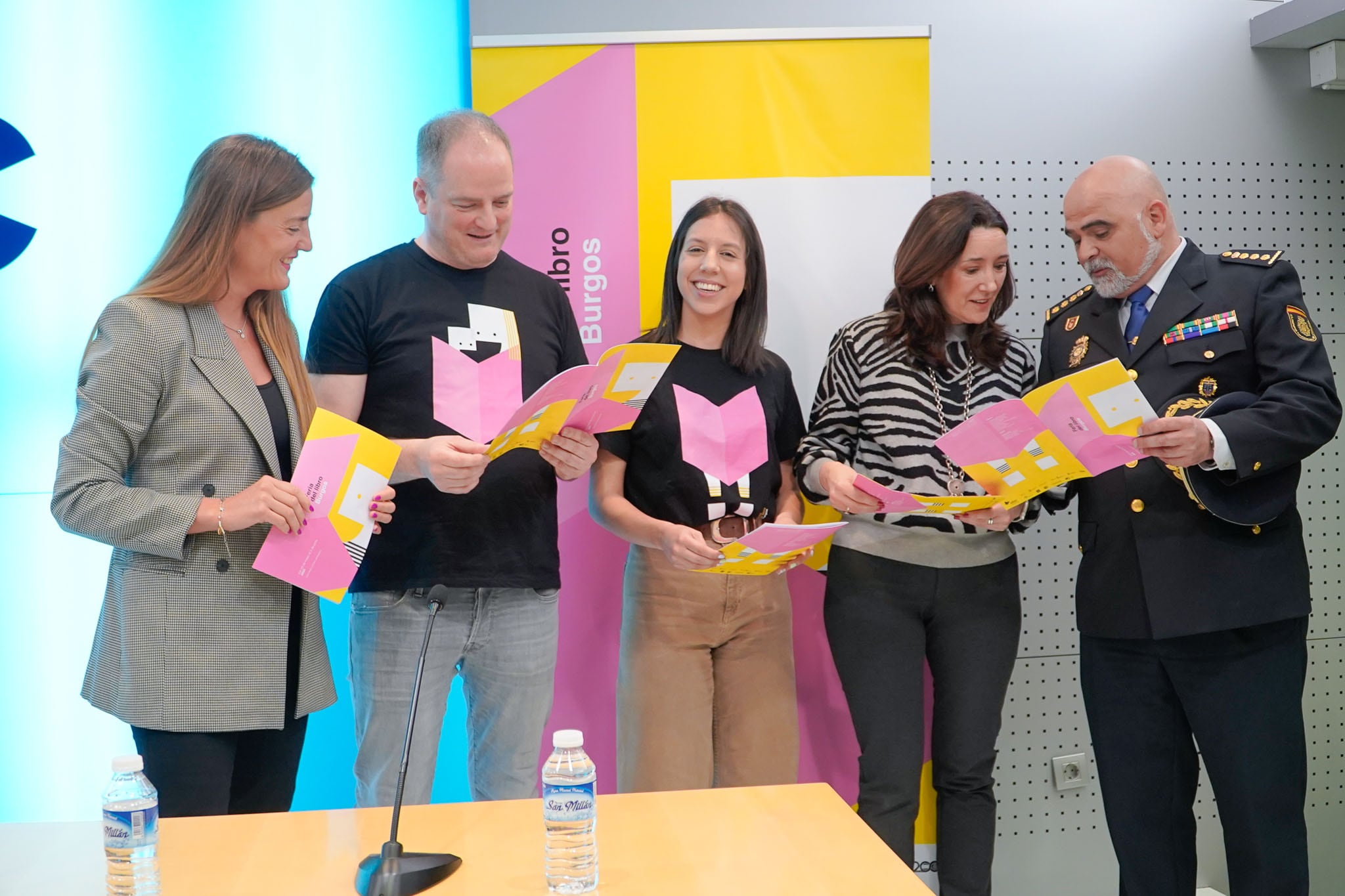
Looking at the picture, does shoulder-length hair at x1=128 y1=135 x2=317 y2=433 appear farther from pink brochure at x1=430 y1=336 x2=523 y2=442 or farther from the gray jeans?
the gray jeans

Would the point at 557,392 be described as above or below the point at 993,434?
above

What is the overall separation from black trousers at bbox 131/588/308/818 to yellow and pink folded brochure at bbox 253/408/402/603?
0.19 metres

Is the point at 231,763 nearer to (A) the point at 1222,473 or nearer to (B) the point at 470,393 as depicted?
(B) the point at 470,393

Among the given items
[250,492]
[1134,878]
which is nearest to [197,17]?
[250,492]

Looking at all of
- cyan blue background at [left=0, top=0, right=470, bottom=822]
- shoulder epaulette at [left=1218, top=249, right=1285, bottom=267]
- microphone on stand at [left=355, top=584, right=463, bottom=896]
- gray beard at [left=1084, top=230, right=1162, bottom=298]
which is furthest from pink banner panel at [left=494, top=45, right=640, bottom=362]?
microphone on stand at [left=355, top=584, right=463, bottom=896]

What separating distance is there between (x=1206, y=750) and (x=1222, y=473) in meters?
0.66

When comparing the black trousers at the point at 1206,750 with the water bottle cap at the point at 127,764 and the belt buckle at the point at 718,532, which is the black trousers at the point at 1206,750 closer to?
the belt buckle at the point at 718,532

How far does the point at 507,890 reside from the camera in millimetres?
1393

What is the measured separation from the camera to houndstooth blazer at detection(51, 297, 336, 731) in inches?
74.6

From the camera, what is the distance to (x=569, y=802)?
1.39m

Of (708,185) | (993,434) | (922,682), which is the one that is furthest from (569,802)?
(708,185)

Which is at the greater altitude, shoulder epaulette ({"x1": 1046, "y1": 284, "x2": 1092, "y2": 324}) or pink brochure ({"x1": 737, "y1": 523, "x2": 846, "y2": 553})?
shoulder epaulette ({"x1": 1046, "y1": 284, "x2": 1092, "y2": 324})

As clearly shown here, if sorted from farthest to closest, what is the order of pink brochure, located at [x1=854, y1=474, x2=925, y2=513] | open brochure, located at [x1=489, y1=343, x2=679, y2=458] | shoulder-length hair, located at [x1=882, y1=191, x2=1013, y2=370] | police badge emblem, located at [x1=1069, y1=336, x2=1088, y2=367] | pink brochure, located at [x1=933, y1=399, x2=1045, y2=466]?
1. shoulder-length hair, located at [x1=882, y1=191, x2=1013, y2=370]
2. police badge emblem, located at [x1=1069, y1=336, x2=1088, y2=367]
3. pink brochure, located at [x1=854, y1=474, x2=925, y2=513]
4. pink brochure, located at [x1=933, y1=399, x2=1045, y2=466]
5. open brochure, located at [x1=489, y1=343, x2=679, y2=458]

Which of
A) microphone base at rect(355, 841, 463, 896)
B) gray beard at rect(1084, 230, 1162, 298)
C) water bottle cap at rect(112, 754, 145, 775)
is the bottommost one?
microphone base at rect(355, 841, 463, 896)
